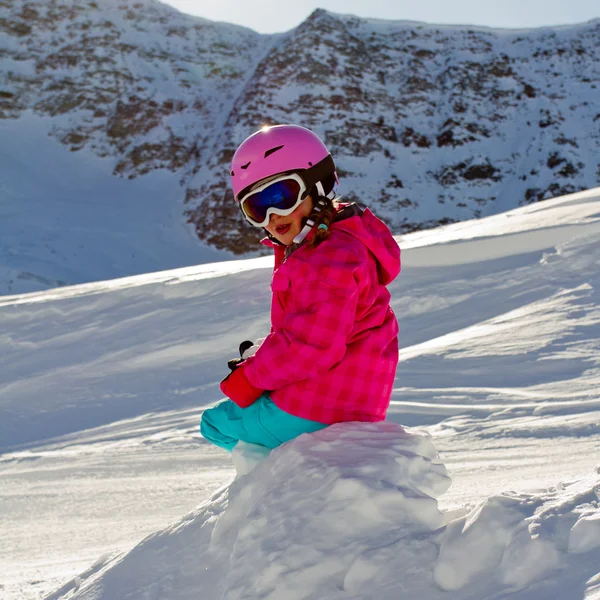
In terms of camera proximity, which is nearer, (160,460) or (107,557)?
(107,557)

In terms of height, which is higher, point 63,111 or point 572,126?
point 63,111

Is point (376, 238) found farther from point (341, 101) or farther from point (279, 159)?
point (341, 101)

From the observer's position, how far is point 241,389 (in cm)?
225

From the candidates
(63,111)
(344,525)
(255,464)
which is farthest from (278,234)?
(63,111)

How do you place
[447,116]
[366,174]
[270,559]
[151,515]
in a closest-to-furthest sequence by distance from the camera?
[270,559] → [151,515] → [366,174] → [447,116]

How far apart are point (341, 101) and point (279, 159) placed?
27204mm

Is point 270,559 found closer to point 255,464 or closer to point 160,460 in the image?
point 255,464

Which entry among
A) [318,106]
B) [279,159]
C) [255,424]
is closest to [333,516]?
[255,424]

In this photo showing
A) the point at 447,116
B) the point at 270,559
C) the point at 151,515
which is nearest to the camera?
the point at 270,559

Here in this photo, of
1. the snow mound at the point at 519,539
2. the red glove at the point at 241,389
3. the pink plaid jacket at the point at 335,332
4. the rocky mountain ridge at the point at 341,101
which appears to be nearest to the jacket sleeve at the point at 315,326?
the pink plaid jacket at the point at 335,332

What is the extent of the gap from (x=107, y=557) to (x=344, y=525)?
131cm

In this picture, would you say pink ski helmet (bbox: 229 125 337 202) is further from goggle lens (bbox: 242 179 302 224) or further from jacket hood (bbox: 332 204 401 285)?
jacket hood (bbox: 332 204 401 285)

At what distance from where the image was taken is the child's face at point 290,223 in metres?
2.29

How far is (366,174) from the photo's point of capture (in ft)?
85.1
